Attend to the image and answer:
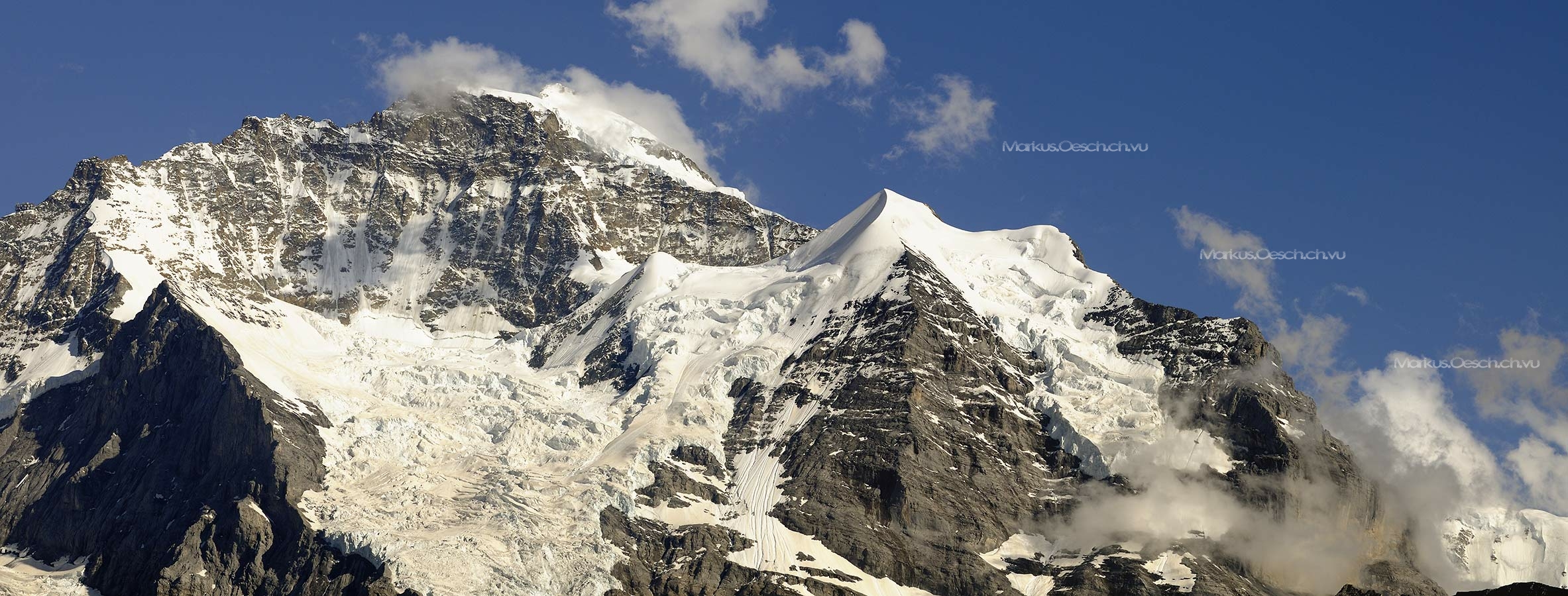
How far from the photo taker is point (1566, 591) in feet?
569

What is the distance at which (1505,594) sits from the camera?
578 feet

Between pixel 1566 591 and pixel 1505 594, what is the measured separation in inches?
204
